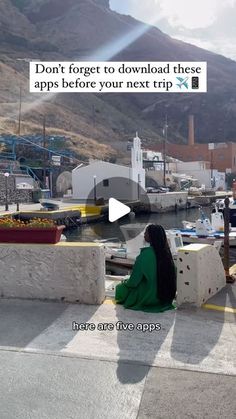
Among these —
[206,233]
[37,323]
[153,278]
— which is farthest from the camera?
[206,233]

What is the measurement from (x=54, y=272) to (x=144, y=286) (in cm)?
132

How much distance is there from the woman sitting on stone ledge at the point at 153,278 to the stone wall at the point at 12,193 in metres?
42.0

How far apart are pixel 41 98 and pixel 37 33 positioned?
88084mm

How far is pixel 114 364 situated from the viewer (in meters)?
4.53

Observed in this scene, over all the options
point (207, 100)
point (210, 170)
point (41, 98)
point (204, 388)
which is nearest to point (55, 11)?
point (207, 100)

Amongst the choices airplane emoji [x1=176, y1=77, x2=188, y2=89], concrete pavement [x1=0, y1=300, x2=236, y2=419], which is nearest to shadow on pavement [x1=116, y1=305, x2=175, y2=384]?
concrete pavement [x1=0, y1=300, x2=236, y2=419]

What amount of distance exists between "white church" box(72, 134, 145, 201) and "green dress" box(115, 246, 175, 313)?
49689 mm

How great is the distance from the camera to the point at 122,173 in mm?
57062

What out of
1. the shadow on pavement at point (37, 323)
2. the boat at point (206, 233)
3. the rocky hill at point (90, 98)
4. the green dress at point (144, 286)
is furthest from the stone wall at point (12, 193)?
the green dress at point (144, 286)

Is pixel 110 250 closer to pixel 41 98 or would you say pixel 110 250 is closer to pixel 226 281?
pixel 226 281

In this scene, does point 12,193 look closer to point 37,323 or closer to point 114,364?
point 37,323

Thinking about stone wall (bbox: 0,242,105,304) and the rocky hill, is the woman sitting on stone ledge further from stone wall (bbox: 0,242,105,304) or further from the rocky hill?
the rocky hill

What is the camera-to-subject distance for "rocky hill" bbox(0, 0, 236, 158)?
102500 millimetres
